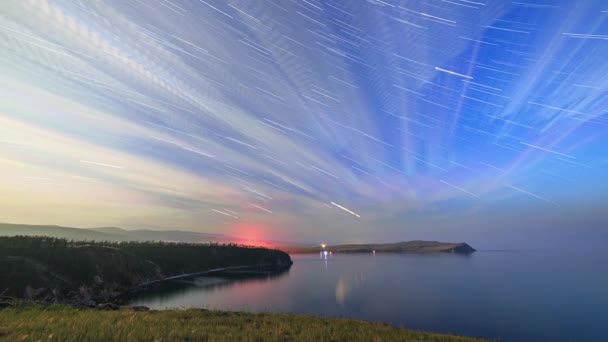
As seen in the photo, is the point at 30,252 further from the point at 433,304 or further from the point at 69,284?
the point at 433,304

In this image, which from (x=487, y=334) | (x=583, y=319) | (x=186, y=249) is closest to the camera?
(x=487, y=334)

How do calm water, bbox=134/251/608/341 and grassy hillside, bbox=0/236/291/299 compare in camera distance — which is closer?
calm water, bbox=134/251/608/341

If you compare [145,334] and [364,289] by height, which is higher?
[145,334]

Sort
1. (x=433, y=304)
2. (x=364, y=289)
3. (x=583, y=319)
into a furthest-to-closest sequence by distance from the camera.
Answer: (x=364, y=289), (x=433, y=304), (x=583, y=319)

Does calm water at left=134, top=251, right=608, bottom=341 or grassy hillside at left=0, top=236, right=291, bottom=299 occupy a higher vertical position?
grassy hillside at left=0, top=236, right=291, bottom=299

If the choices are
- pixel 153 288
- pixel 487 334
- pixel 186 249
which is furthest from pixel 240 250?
pixel 487 334

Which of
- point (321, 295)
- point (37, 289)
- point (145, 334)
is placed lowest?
point (321, 295)

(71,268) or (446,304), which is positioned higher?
(71,268)

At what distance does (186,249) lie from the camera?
119m

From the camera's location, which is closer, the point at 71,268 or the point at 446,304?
the point at 71,268

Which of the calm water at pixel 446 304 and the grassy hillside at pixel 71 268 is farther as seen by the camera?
the grassy hillside at pixel 71 268

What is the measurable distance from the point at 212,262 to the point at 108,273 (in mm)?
65523

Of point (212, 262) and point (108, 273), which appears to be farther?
point (212, 262)

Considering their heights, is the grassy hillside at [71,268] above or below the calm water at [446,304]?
above
